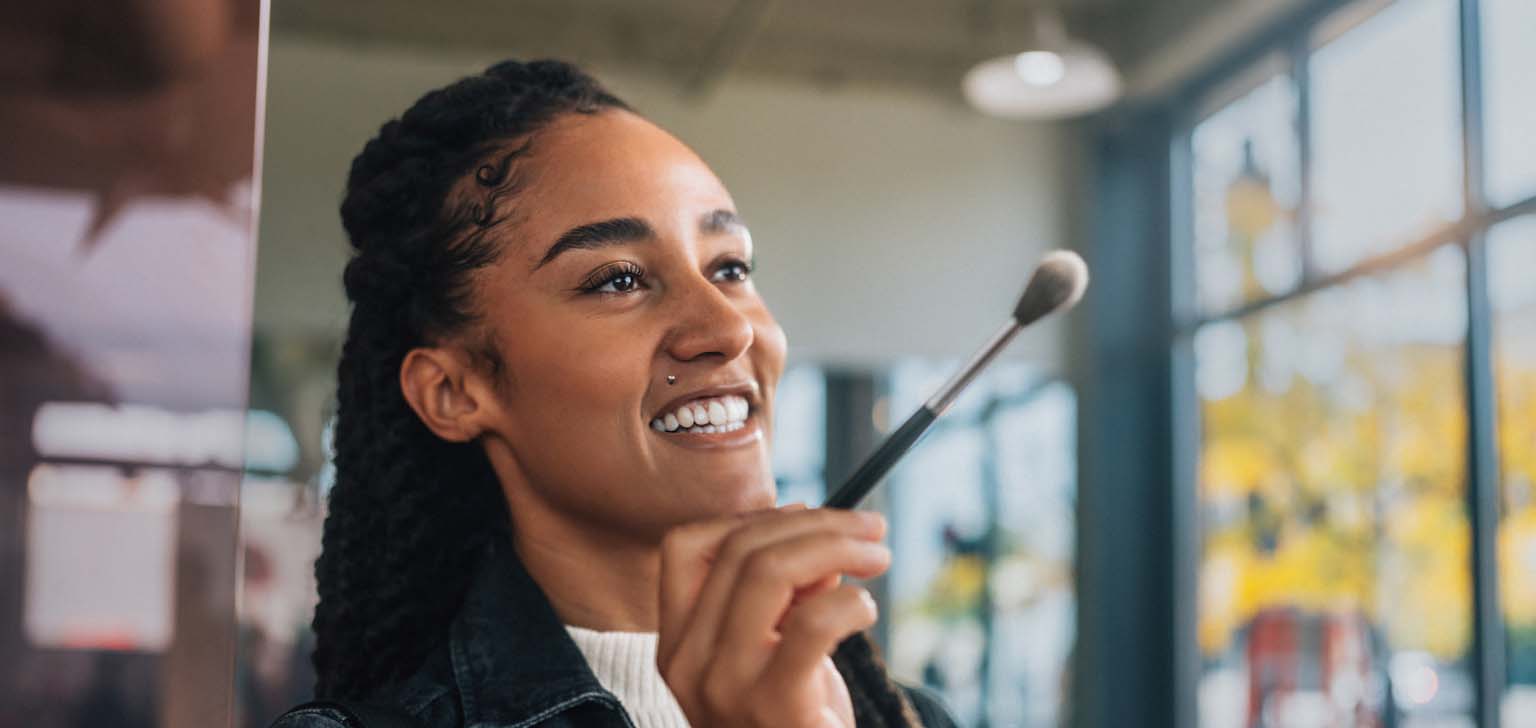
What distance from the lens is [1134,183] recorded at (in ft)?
21.2

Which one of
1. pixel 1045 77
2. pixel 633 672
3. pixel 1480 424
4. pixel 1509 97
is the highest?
pixel 1045 77

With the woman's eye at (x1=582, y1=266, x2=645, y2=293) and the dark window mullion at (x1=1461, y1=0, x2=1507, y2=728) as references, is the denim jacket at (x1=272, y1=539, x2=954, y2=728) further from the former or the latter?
the dark window mullion at (x1=1461, y1=0, x2=1507, y2=728)

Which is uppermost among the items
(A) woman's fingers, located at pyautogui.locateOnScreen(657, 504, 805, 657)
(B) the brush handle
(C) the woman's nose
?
(C) the woman's nose

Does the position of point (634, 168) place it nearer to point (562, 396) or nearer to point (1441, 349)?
point (562, 396)

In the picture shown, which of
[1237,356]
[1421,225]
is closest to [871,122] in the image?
[1237,356]

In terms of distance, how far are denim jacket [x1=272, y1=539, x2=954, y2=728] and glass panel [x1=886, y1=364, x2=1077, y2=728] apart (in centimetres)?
495

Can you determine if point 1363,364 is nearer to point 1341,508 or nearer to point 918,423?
point 1341,508

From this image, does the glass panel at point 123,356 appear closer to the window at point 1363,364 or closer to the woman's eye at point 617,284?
the woman's eye at point 617,284

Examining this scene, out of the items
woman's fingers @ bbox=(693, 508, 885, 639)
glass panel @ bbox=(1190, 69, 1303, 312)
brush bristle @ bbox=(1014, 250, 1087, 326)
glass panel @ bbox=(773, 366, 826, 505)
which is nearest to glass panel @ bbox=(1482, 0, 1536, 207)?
glass panel @ bbox=(1190, 69, 1303, 312)

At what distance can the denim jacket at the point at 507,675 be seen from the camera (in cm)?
111

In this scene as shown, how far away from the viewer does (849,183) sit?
20.6 feet

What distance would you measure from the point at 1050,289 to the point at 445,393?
0.48m

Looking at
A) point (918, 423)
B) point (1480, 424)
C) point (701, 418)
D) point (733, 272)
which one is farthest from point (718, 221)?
point (1480, 424)

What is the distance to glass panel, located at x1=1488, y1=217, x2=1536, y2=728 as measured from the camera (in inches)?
156
